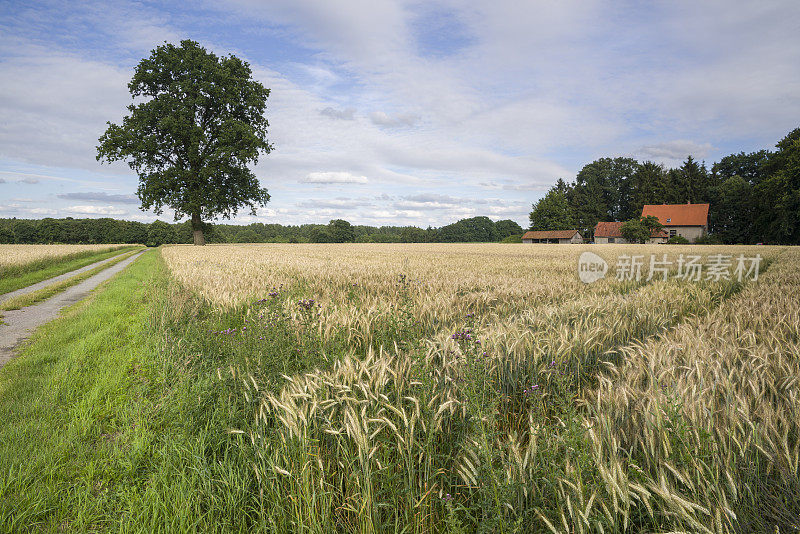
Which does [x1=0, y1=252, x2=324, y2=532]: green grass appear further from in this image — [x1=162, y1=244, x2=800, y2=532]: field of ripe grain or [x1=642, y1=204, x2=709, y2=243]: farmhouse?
[x1=642, y1=204, x2=709, y2=243]: farmhouse

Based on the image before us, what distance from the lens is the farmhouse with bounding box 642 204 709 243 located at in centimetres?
7194

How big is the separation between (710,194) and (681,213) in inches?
474

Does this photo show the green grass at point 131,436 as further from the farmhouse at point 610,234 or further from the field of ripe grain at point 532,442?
the farmhouse at point 610,234

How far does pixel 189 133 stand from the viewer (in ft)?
107

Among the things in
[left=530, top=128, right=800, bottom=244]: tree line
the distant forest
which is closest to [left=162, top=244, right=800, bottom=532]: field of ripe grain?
[left=530, top=128, right=800, bottom=244]: tree line

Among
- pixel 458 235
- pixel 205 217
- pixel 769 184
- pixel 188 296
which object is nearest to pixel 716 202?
pixel 769 184

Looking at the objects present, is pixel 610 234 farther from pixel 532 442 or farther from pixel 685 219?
pixel 532 442

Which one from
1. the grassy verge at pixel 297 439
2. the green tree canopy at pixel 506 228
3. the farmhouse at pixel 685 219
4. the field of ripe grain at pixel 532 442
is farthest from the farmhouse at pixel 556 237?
the field of ripe grain at pixel 532 442

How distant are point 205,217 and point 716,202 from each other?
97951mm

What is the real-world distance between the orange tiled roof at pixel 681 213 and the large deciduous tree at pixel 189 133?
243 feet

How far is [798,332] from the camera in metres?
3.16

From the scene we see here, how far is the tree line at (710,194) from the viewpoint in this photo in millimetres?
52156

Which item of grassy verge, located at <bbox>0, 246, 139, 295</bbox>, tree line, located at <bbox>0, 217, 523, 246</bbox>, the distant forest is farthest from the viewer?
tree line, located at <bbox>0, 217, 523, 246</bbox>

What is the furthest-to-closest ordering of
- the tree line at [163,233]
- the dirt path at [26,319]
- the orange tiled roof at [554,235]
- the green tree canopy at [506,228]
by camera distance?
the green tree canopy at [506,228], the tree line at [163,233], the orange tiled roof at [554,235], the dirt path at [26,319]
